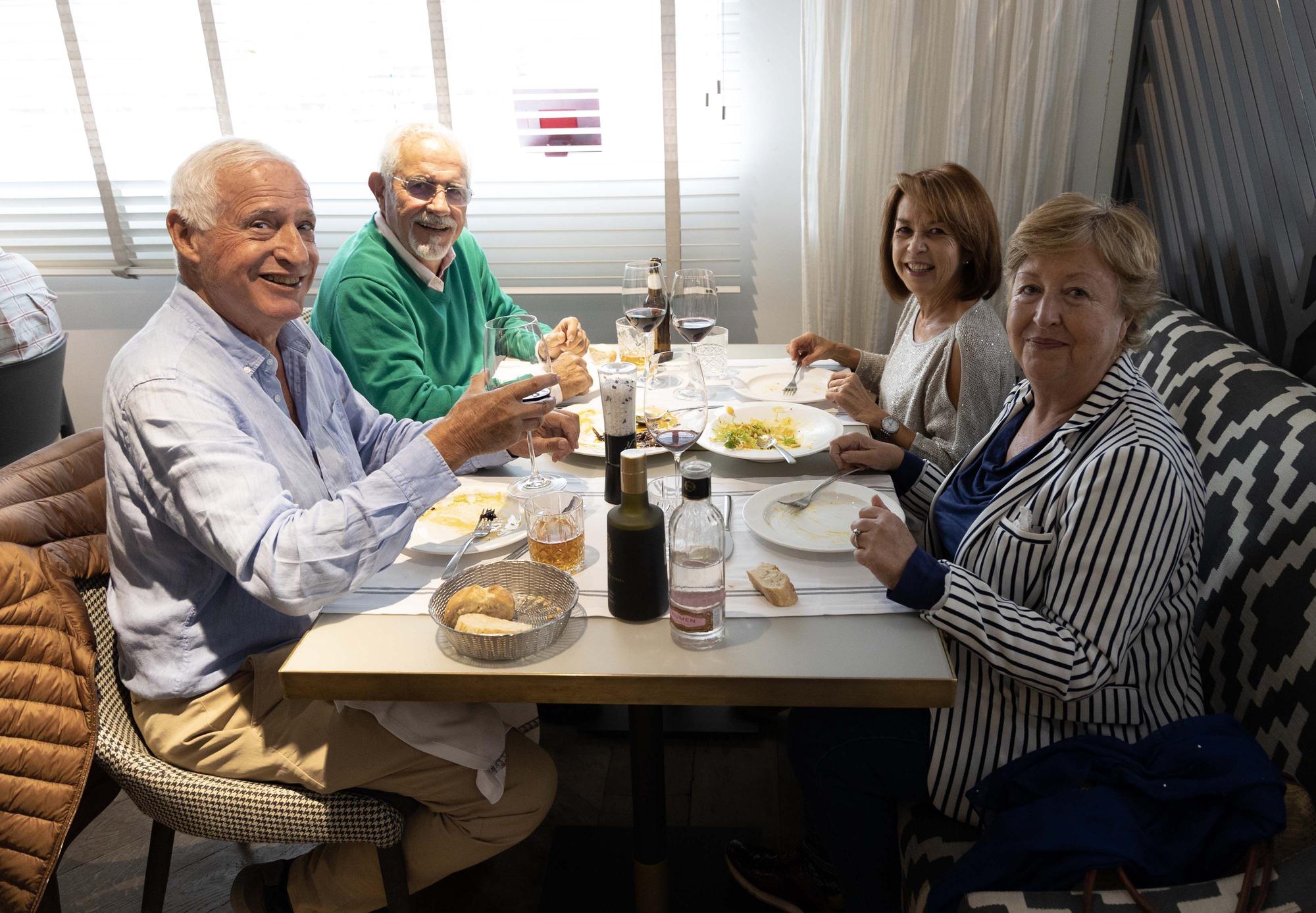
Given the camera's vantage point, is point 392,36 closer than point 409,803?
No

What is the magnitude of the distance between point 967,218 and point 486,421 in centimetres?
131

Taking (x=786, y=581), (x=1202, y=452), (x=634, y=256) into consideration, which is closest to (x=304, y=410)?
(x=786, y=581)

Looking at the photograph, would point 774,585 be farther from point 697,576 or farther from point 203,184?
point 203,184

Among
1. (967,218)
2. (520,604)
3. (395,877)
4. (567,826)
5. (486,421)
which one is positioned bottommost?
(567,826)

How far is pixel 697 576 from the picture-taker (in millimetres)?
1202

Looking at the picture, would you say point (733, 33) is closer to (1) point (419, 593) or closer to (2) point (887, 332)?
(2) point (887, 332)

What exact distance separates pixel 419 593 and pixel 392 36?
275cm

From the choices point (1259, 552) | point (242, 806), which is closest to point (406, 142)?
point (242, 806)

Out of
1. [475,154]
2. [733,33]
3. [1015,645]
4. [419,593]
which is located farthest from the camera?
[475,154]

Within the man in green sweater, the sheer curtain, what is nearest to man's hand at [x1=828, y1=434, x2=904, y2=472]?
the man in green sweater

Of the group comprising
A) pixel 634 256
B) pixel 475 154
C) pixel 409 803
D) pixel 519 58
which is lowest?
pixel 409 803

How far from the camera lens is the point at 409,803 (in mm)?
1496

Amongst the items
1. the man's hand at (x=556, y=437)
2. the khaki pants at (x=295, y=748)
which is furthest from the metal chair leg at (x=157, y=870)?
the man's hand at (x=556, y=437)

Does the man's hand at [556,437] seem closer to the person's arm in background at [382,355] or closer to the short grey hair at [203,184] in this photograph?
the person's arm in background at [382,355]
